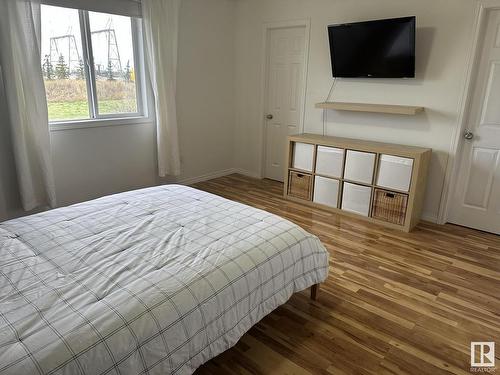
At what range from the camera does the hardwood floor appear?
180 cm

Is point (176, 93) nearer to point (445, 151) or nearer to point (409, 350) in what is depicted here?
point (445, 151)

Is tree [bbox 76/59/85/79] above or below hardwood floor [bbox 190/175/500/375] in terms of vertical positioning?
above

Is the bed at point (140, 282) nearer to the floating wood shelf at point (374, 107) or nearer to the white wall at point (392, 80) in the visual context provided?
the floating wood shelf at point (374, 107)

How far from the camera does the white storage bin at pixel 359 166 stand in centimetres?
349

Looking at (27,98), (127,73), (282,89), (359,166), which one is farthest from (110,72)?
(359,166)

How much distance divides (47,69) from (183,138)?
5.66ft

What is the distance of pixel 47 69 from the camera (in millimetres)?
3273

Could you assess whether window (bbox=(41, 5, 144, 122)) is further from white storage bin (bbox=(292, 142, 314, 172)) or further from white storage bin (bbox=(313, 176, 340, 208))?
white storage bin (bbox=(313, 176, 340, 208))

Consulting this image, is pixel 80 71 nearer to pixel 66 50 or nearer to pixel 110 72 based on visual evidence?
pixel 66 50

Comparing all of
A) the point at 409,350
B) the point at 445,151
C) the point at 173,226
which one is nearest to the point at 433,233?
the point at 445,151

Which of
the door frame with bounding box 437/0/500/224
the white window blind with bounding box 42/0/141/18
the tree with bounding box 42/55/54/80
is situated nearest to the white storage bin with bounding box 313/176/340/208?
the door frame with bounding box 437/0/500/224

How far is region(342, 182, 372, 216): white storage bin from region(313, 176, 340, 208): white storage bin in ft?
0.34

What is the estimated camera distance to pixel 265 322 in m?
2.08

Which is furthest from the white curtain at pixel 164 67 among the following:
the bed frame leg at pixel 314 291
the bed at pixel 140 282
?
the bed frame leg at pixel 314 291
